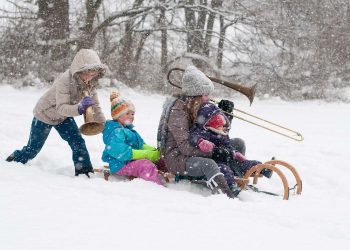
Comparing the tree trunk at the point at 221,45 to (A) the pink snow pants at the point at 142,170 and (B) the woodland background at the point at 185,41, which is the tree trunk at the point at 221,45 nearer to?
(B) the woodland background at the point at 185,41

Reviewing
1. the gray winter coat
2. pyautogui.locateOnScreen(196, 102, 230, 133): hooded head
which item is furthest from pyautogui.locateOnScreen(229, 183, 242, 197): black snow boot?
pyautogui.locateOnScreen(196, 102, 230, 133): hooded head

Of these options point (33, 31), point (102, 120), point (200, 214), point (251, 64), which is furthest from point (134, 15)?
point (200, 214)

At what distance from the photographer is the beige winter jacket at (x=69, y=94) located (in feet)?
16.4

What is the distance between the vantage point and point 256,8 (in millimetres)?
14828

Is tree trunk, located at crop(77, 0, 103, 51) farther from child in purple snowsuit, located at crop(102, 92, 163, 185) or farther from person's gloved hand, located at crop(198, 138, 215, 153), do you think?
person's gloved hand, located at crop(198, 138, 215, 153)

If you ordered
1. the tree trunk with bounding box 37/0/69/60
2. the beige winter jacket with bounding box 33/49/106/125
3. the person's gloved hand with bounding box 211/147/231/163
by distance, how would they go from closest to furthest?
the person's gloved hand with bounding box 211/147/231/163 → the beige winter jacket with bounding box 33/49/106/125 → the tree trunk with bounding box 37/0/69/60

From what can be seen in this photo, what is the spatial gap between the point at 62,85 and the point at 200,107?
53.6 inches

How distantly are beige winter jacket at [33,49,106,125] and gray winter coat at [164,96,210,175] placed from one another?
84 centimetres

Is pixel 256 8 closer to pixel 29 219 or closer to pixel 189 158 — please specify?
pixel 189 158

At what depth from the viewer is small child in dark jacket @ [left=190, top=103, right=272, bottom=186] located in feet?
15.6

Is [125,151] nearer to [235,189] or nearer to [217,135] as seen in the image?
[217,135]

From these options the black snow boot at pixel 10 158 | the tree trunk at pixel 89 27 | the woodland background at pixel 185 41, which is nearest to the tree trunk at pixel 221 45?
the woodland background at pixel 185 41

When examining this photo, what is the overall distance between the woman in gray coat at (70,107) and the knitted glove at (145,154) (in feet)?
1.89

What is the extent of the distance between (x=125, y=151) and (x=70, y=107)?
0.66 m
